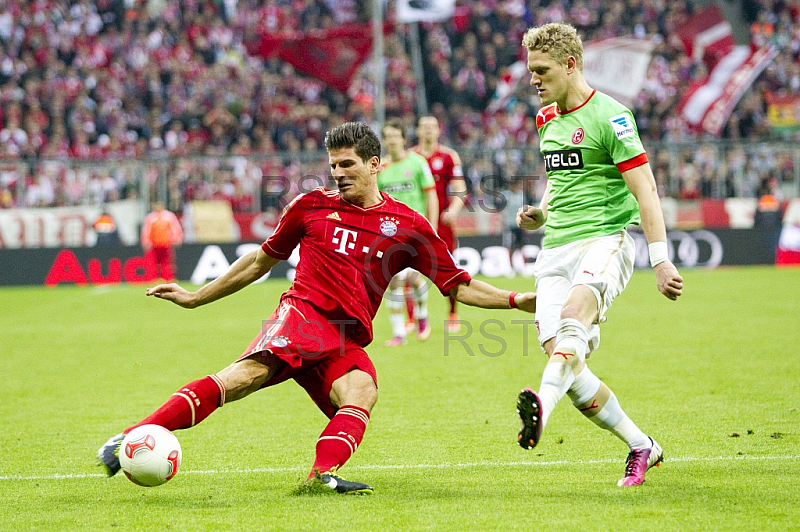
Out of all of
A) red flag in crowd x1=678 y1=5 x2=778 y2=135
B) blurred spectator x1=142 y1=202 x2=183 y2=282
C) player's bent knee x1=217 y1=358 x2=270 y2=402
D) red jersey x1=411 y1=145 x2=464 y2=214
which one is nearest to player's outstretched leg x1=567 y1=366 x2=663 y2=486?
player's bent knee x1=217 y1=358 x2=270 y2=402

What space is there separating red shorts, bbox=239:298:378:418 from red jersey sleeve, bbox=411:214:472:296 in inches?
21.6

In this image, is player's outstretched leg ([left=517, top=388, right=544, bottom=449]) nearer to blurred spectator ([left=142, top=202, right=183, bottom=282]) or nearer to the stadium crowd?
blurred spectator ([left=142, top=202, right=183, bottom=282])

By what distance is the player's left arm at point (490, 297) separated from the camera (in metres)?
4.86

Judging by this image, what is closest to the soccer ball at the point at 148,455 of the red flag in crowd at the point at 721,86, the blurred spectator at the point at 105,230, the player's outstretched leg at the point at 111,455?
the player's outstretched leg at the point at 111,455

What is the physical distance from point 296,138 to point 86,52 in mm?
6795

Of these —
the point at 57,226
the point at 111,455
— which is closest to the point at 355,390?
the point at 111,455

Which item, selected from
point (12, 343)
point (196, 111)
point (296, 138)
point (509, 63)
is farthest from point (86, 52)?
point (12, 343)

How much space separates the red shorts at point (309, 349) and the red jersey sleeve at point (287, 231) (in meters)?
0.29

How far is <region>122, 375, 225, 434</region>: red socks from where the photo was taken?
4.64m

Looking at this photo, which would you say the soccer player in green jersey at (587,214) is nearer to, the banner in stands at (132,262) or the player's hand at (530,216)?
the player's hand at (530,216)

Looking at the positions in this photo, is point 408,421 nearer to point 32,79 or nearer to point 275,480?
point 275,480

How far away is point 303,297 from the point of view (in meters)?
5.09

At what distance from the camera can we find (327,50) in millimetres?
26781

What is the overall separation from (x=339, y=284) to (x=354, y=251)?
0.19 m
